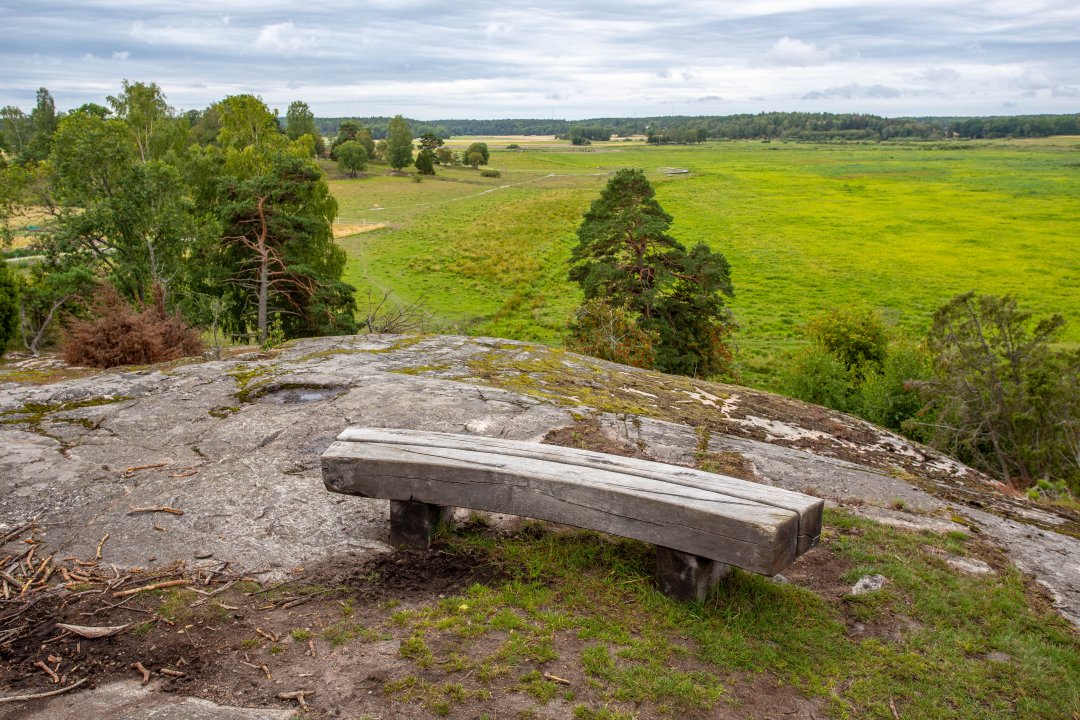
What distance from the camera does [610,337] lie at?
684 inches

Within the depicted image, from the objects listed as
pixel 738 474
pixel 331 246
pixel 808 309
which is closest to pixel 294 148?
pixel 331 246

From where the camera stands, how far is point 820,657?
12.6 ft

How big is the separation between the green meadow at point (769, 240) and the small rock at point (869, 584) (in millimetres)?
21945

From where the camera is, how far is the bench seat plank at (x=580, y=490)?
386 cm

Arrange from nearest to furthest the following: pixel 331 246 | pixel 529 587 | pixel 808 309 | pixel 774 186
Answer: pixel 529 587, pixel 331 246, pixel 808 309, pixel 774 186

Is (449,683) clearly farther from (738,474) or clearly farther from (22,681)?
(738,474)

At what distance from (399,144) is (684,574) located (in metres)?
91.5

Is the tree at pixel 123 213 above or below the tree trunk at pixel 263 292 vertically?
above

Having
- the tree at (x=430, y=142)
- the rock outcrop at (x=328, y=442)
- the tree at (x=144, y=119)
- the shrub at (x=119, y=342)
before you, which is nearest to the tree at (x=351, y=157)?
the tree at (x=430, y=142)

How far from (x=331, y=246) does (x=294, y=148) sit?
6.65m

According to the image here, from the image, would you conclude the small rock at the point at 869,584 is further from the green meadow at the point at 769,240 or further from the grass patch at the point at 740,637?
the green meadow at the point at 769,240

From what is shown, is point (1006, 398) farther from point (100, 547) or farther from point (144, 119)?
point (144, 119)

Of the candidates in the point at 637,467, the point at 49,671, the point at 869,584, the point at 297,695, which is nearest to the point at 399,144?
the point at 637,467

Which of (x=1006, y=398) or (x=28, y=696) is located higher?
(x=28, y=696)
